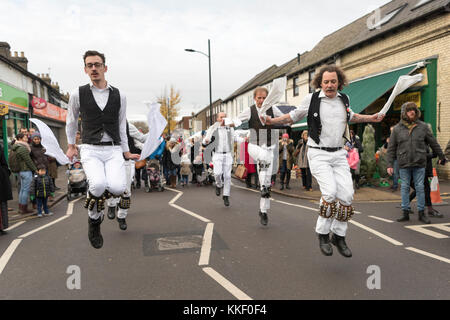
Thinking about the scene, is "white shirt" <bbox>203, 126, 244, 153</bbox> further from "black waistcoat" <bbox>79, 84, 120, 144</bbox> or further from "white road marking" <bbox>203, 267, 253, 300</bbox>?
"white road marking" <bbox>203, 267, 253, 300</bbox>

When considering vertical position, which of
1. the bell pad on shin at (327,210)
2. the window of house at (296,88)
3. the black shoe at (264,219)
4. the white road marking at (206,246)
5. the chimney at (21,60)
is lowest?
the white road marking at (206,246)

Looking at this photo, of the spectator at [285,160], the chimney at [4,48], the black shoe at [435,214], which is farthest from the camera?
the chimney at [4,48]

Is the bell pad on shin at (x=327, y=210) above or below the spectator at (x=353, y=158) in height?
below

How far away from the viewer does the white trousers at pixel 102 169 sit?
397 cm

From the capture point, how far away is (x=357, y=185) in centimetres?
1059

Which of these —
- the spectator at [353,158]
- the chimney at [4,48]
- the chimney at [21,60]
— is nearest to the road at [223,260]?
the spectator at [353,158]

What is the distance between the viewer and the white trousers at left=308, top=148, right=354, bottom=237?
388 cm

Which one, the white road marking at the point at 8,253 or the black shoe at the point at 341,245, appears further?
the white road marking at the point at 8,253

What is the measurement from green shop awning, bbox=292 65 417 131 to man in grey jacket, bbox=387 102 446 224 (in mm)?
6379

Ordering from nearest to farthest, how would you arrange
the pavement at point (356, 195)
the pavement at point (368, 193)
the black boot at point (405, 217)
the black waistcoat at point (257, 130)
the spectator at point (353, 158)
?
the black waistcoat at point (257, 130) → the black boot at point (405, 217) → the pavement at point (356, 195) → the pavement at point (368, 193) → the spectator at point (353, 158)

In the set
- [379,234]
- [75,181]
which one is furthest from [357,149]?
[75,181]

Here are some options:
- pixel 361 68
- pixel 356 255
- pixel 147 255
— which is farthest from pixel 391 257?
pixel 361 68

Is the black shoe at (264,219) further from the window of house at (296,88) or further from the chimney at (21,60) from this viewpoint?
the window of house at (296,88)

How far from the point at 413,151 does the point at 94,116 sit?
5.48 metres
